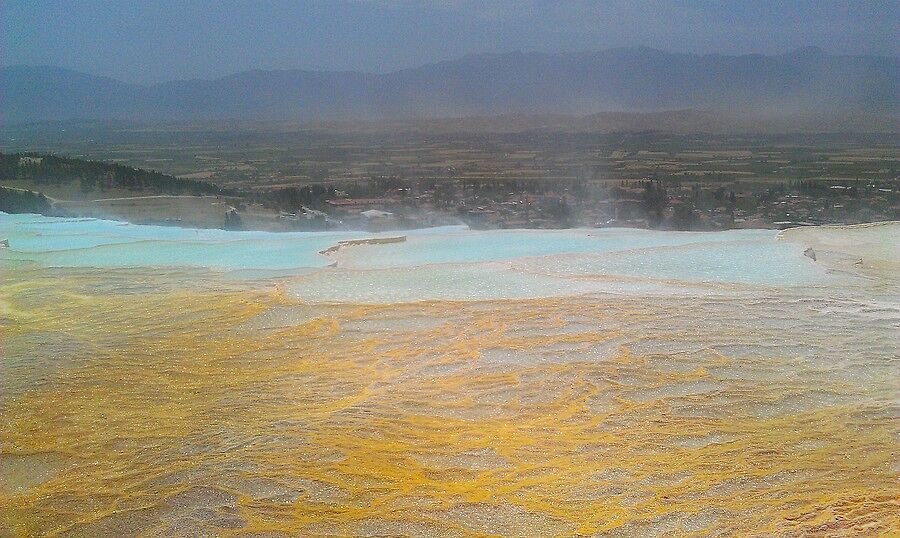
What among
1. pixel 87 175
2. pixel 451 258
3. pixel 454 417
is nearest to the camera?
pixel 454 417

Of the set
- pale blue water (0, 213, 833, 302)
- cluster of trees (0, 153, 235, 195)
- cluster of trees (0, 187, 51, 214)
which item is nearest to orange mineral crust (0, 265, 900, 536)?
pale blue water (0, 213, 833, 302)

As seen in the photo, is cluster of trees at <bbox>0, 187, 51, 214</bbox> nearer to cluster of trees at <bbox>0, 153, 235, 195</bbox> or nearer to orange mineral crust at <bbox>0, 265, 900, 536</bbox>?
cluster of trees at <bbox>0, 153, 235, 195</bbox>

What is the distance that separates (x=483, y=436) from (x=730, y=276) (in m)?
3.77

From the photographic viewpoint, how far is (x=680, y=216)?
1260 cm

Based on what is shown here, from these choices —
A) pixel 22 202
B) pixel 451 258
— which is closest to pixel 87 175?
pixel 22 202

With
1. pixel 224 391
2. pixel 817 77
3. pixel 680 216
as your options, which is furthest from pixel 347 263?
pixel 817 77

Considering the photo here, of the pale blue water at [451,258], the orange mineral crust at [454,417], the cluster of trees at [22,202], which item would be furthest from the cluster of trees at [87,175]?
the orange mineral crust at [454,417]

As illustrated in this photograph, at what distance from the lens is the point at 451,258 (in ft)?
25.7

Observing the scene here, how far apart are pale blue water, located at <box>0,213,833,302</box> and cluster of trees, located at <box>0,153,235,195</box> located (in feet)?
10.3

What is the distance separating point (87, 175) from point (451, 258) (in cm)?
875

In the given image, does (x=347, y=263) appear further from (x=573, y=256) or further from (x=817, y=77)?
(x=817, y=77)

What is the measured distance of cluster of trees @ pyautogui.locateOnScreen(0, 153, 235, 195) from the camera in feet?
43.2

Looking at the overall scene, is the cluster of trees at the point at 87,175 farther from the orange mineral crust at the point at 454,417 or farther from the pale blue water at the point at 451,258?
the orange mineral crust at the point at 454,417

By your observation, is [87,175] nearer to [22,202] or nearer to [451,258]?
[22,202]
